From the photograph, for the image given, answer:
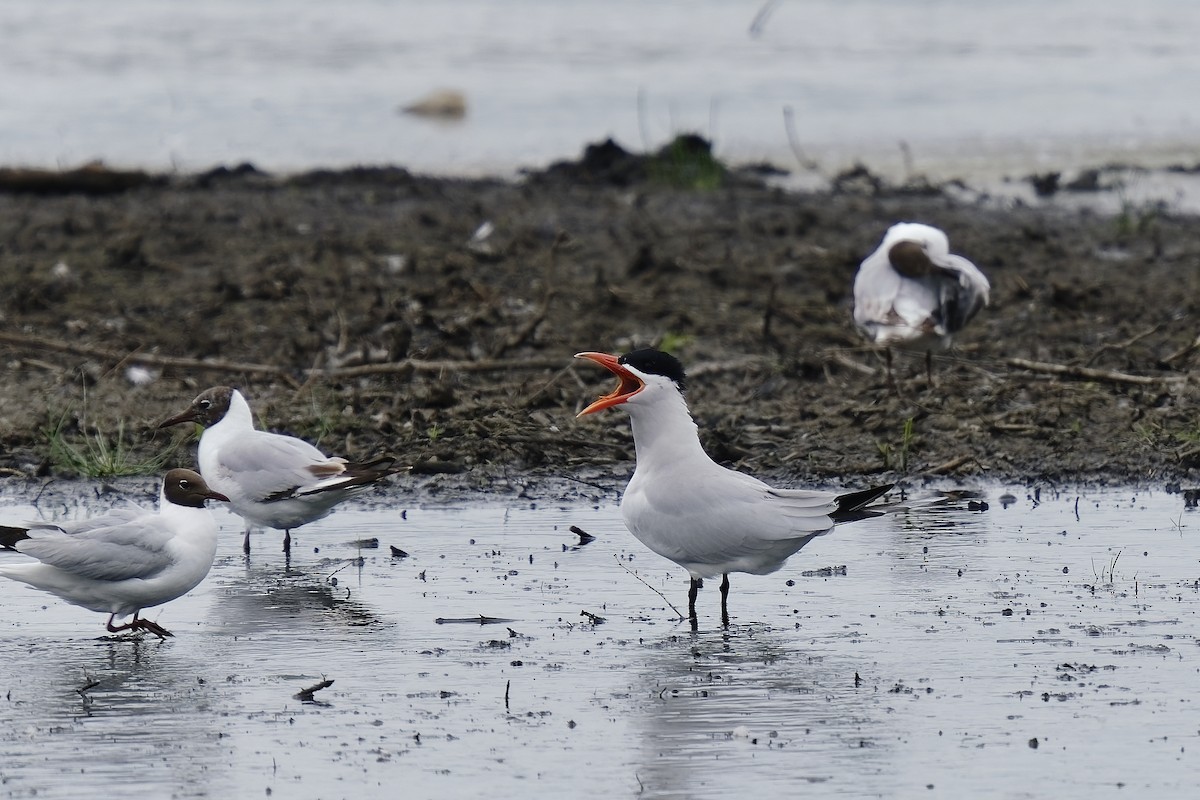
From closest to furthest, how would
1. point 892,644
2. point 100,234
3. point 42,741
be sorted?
1. point 42,741
2. point 892,644
3. point 100,234

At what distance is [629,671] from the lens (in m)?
5.89

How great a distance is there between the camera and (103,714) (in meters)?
5.50

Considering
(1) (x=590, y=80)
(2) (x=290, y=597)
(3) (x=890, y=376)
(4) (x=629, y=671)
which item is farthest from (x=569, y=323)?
(1) (x=590, y=80)

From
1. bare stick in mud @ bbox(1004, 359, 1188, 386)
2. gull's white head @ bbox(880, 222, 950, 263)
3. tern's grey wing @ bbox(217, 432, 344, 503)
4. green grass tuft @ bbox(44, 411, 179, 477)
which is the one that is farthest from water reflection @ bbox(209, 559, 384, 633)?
gull's white head @ bbox(880, 222, 950, 263)

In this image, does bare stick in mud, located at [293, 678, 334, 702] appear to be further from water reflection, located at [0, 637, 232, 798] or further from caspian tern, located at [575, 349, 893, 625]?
caspian tern, located at [575, 349, 893, 625]

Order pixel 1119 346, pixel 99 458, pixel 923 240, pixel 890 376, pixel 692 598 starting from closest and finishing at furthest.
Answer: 1. pixel 692 598
2. pixel 99 458
3. pixel 890 376
4. pixel 1119 346
5. pixel 923 240

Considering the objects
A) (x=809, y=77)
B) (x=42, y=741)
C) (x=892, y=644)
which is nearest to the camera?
(x=42, y=741)

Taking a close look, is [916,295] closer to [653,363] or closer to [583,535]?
[583,535]

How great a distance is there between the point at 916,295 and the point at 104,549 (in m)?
5.56

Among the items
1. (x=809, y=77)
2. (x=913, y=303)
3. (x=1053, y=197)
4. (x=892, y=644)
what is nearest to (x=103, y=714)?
(x=892, y=644)

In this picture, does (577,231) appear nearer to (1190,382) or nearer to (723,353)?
(723,353)

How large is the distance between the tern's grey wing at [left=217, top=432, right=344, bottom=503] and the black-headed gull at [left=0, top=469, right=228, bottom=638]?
32.7 inches

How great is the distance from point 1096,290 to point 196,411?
6.55 metres

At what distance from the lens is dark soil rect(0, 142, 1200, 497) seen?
9.14m
